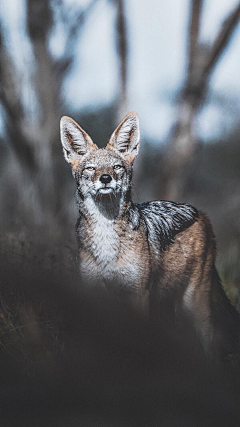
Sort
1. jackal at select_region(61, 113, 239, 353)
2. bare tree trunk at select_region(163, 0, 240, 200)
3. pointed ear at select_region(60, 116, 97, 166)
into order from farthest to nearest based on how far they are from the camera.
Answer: bare tree trunk at select_region(163, 0, 240, 200) → pointed ear at select_region(60, 116, 97, 166) → jackal at select_region(61, 113, 239, 353)

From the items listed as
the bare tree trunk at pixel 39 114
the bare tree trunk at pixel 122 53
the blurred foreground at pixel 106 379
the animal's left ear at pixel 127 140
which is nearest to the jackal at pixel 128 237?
the animal's left ear at pixel 127 140

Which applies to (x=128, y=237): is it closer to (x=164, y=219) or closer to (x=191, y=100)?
(x=164, y=219)

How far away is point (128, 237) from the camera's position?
470 centimetres

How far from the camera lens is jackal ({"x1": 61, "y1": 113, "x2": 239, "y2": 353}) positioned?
4.53 metres

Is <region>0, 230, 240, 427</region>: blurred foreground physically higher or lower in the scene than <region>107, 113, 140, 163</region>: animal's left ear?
lower

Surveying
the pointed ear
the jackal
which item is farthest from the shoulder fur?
the pointed ear

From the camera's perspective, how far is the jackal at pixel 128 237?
14.9ft

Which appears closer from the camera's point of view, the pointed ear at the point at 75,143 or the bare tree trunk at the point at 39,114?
the pointed ear at the point at 75,143

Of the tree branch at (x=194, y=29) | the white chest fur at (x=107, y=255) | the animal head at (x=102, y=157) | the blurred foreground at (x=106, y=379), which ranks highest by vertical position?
the tree branch at (x=194, y=29)

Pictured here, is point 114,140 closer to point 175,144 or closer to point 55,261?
point 55,261

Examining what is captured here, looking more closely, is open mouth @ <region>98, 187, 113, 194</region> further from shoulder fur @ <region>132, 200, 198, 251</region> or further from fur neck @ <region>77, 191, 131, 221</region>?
shoulder fur @ <region>132, 200, 198, 251</region>

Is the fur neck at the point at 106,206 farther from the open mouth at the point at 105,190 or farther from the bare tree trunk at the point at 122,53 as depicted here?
the bare tree trunk at the point at 122,53

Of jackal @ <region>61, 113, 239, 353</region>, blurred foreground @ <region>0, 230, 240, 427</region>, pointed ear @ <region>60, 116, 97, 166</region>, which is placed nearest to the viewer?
blurred foreground @ <region>0, 230, 240, 427</region>

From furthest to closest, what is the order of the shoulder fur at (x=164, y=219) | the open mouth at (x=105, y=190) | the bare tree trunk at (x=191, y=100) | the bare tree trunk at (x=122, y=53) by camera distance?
the bare tree trunk at (x=122, y=53), the bare tree trunk at (x=191, y=100), the shoulder fur at (x=164, y=219), the open mouth at (x=105, y=190)
